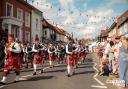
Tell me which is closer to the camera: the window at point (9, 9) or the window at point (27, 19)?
the window at point (9, 9)

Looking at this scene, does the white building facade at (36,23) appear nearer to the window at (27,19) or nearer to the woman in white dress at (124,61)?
the window at (27,19)

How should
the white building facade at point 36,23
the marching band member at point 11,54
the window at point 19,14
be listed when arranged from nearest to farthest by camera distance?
the marching band member at point 11,54 < the window at point 19,14 < the white building facade at point 36,23

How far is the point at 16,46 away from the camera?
13.6 m

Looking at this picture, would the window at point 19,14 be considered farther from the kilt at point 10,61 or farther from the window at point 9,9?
the kilt at point 10,61

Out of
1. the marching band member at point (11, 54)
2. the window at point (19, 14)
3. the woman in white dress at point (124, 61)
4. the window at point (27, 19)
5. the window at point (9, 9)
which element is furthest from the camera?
the window at point (27, 19)

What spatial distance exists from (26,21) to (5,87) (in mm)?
32553

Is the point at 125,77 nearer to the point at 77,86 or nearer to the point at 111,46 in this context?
the point at 77,86

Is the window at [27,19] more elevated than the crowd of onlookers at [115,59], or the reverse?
the window at [27,19]

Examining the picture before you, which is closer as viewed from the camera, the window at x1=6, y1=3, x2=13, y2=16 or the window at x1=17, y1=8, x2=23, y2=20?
the window at x1=6, y1=3, x2=13, y2=16

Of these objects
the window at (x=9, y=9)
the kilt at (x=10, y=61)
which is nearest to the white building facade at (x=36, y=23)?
the window at (x=9, y=9)

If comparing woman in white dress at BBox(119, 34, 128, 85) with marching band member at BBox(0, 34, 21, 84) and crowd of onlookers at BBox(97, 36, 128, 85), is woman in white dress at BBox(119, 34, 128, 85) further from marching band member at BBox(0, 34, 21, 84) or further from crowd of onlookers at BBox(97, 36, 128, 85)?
marching band member at BBox(0, 34, 21, 84)

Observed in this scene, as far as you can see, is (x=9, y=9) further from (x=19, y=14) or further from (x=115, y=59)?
(x=115, y=59)

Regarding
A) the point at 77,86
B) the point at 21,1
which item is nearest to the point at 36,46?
the point at 77,86

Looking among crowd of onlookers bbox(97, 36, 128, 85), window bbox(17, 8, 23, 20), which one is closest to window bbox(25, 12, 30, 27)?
window bbox(17, 8, 23, 20)
